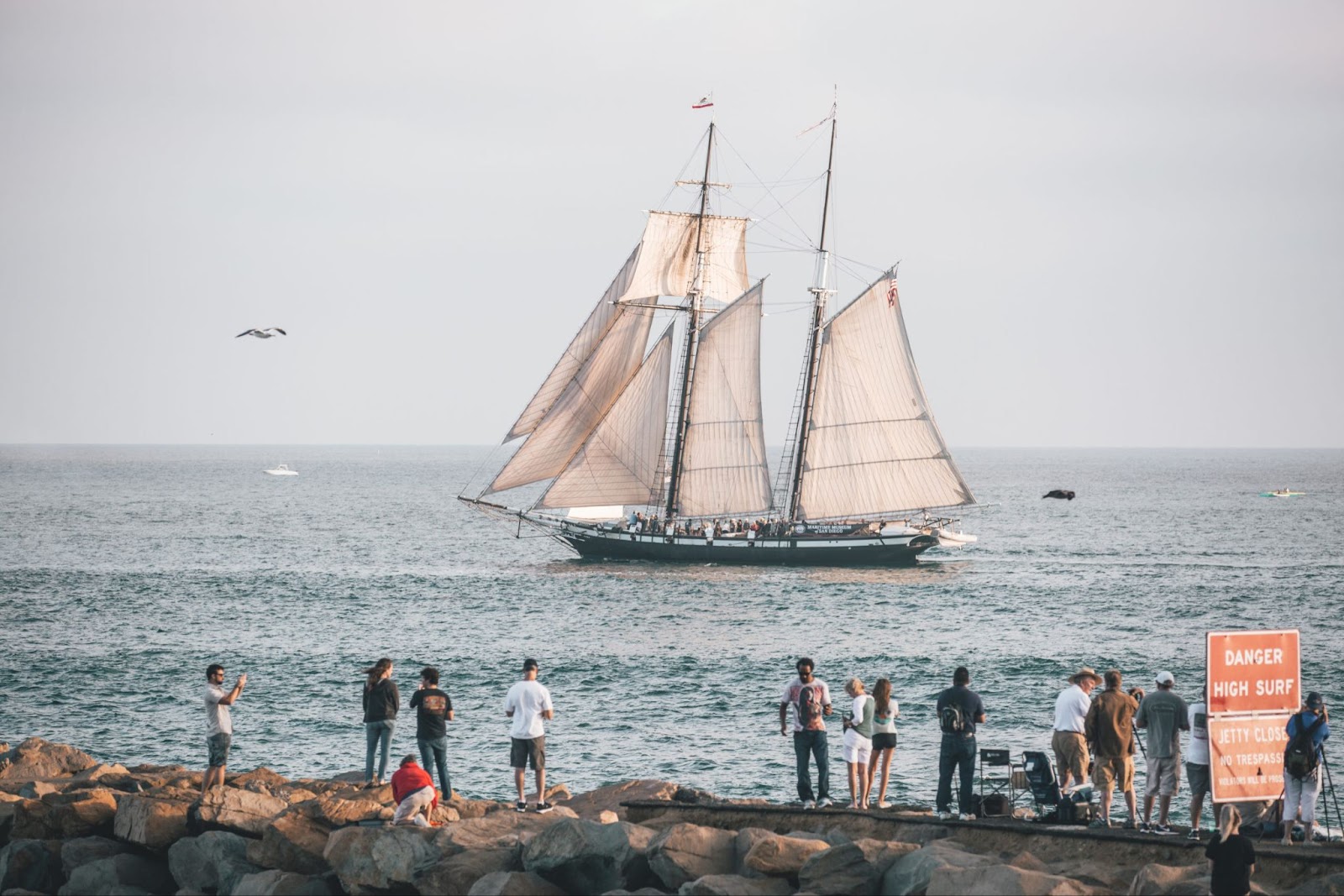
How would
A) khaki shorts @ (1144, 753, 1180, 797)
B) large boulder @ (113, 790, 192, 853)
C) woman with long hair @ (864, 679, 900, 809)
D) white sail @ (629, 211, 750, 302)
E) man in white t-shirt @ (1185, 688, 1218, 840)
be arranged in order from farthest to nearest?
white sail @ (629, 211, 750, 302)
large boulder @ (113, 790, 192, 853)
woman with long hair @ (864, 679, 900, 809)
khaki shorts @ (1144, 753, 1180, 797)
man in white t-shirt @ (1185, 688, 1218, 840)

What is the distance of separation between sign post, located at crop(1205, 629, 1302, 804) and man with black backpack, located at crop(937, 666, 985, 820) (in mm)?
2492

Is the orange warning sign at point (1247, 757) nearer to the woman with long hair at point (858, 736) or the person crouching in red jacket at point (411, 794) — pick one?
the woman with long hair at point (858, 736)

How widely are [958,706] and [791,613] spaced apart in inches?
1606

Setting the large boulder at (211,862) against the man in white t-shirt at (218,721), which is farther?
the man in white t-shirt at (218,721)

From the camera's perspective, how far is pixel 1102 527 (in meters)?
114

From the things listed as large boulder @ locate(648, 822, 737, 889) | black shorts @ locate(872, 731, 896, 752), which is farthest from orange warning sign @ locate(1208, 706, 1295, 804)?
large boulder @ locate(648, 822, 737, 889)

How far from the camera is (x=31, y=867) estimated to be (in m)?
18.8

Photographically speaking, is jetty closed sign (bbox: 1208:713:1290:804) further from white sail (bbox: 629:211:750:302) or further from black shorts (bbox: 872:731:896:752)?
white sail (bbox: 629:211:750:302)

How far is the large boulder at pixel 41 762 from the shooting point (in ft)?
77.9

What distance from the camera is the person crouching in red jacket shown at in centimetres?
1755

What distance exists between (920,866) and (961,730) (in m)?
2.50

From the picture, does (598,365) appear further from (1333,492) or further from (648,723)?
(1333,492)

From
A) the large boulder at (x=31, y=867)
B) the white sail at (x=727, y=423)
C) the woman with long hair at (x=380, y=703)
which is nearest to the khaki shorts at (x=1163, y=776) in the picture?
the woman with long hair at (x=380, y=703)

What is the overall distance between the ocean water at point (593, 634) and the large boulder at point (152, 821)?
9603mm
